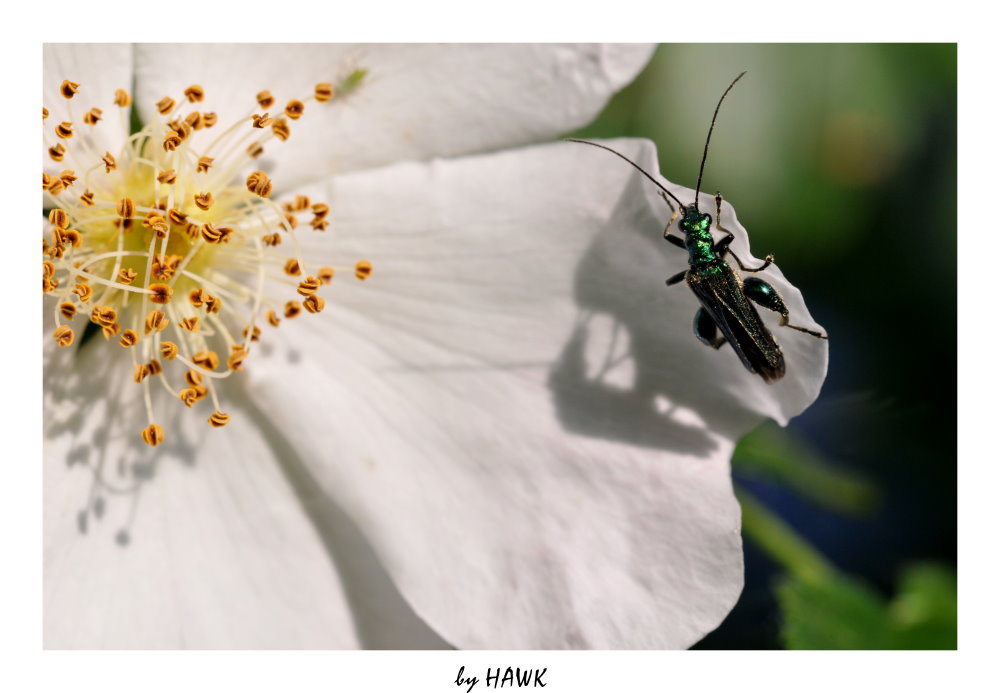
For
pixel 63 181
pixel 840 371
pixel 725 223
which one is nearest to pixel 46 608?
pixel 63 181

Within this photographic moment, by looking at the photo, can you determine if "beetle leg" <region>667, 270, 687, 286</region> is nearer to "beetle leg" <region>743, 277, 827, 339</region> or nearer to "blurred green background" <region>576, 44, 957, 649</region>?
"beetle leg" <region>743, 277, 827, 339</region>

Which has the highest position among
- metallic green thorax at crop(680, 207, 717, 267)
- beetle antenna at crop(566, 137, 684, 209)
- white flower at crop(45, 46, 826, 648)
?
beetle antenna at crop(566, 137, 684, 209)

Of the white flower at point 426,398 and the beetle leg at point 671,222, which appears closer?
the beetle leg at point 671,222

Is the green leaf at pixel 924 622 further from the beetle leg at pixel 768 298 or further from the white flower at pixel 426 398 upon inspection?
the beetle leg at pixel 768 298

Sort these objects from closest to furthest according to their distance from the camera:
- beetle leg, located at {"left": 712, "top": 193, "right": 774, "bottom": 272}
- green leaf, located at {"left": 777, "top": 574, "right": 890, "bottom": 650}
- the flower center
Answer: beetle leg, located at {"left": 712, "top": 193, "right": 774, "bottom": 272} < the flower center < green leaf, located at {"left": 777, "top": 574, "right": 890, "bottom": 650}

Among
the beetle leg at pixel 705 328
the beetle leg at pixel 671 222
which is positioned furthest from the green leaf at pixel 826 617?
the beetle leg at pixel 671 222

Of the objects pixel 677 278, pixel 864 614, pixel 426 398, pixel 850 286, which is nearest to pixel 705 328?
pixel 677 278

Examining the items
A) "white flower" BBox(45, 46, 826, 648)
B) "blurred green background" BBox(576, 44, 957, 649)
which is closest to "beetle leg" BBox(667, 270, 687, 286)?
"white flower" BBox(45, 46, 826, 648)
